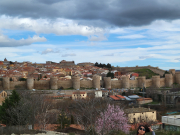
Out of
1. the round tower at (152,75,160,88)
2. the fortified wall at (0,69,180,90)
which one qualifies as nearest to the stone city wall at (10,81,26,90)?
the fortified wall at (0,69,180,90)

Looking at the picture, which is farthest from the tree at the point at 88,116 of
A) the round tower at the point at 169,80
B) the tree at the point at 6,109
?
the round tower at the point at 169,80

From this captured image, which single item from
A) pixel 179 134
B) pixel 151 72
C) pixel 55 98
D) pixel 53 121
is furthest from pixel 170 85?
pixel 179 134

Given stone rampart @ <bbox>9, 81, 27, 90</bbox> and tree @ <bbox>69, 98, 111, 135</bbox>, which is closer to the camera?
tree @ <bbox>69, 98, 111, 135</bbox>

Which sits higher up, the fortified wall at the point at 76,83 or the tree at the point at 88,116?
the fortified wall at the point at 76,83

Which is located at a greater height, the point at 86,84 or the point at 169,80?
the point at 169,80

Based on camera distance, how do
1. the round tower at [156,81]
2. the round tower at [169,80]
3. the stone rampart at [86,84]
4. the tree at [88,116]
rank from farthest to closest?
the round tower at [169,80] < the round tower at [156,81] < the stone rampart at [86,84] < the tree at [88,116]

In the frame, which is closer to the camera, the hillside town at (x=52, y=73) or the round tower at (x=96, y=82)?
the round tower at (x=96, y=82)

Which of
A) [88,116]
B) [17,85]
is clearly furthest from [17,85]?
[88,116]

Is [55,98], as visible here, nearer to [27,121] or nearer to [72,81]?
[72,81]

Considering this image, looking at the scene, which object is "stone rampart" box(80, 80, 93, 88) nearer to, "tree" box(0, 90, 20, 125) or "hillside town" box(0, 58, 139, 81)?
"hillside town" box(0, 58, 139, 81)

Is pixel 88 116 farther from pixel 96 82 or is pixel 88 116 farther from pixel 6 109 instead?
pixel 96 82

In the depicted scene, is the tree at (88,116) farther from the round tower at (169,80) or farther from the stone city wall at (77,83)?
the round tower at (169,80)

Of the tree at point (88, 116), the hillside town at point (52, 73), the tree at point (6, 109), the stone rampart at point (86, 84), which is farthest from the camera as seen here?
the hillside town at point (52, 73)

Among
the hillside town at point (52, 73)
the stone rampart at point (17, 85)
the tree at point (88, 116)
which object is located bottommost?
the tree at point (88, 116)
